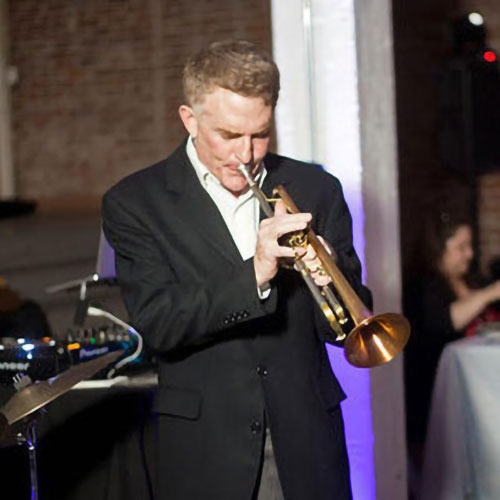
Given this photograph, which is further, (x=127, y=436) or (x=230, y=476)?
(x=127, y=436)

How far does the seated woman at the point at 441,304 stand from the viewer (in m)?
4.70

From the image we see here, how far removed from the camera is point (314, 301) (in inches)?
89.6

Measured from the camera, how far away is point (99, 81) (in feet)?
30.7

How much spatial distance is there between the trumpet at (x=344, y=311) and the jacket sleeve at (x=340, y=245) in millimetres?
45

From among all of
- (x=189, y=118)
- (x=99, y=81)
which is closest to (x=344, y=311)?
(x=189, y=118)

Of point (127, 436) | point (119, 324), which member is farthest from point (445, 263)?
point (127, 436)

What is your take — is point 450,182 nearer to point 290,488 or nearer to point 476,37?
point 476,37

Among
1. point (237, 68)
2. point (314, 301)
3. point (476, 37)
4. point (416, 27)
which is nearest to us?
point (237, 68)

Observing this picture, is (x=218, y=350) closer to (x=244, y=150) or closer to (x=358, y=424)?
(x=244, y=150)

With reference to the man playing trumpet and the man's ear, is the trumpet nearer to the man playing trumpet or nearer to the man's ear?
the man playing trumpet

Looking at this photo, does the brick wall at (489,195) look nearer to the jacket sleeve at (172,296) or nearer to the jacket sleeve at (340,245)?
the jacket sleeve at (340,245)

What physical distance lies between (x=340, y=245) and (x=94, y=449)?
131cm

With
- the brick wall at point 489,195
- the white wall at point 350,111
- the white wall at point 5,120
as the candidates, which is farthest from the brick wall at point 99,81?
the white wall at point 350,111

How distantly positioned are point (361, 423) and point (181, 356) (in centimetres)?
107
